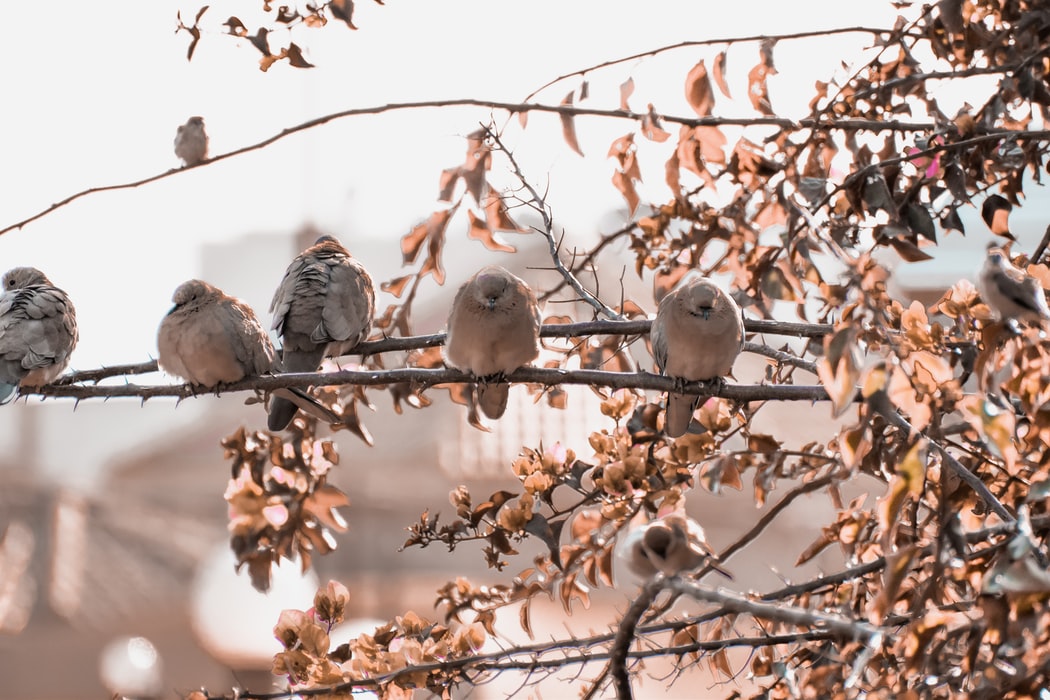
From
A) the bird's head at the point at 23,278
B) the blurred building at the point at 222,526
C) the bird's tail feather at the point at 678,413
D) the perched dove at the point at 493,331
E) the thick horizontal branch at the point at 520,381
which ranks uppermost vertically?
the blurred building at the point at 222,526

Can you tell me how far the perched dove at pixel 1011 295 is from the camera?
171cm

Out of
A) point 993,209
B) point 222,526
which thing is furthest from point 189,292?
point 222,526

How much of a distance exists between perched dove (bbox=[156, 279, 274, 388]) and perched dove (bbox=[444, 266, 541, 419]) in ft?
1.93

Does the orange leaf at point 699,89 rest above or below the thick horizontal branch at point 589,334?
above

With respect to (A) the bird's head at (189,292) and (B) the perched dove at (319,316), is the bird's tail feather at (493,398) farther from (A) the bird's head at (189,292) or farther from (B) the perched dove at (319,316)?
(A) the bird's head at (189,292)

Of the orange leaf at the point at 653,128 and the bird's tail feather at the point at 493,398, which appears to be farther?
the bird's tail feather at the point at 493,398

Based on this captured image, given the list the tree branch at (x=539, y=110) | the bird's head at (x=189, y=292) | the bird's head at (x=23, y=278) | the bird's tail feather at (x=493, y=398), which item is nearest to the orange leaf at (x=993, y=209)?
the tree branch at (x=539, y=110)

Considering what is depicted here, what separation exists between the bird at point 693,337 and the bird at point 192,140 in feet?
6.06

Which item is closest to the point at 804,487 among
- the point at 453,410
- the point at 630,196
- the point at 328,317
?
the point at 630,196

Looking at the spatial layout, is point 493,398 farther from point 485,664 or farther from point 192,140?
point 192,140

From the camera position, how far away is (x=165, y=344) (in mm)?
3531

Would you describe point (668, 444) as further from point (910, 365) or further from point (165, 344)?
point (165, 344)

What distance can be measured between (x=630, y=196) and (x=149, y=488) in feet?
45.9

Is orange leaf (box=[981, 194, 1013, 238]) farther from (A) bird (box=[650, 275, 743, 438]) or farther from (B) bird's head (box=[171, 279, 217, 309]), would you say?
(B) bird's head (box=[171, 279, 217, 309])
